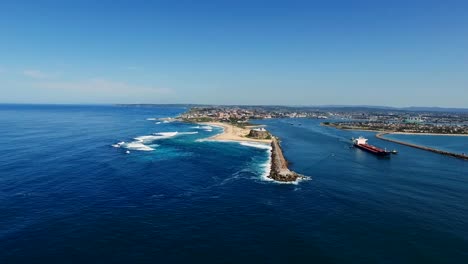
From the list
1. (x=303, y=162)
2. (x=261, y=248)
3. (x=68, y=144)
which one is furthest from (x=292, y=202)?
(x=68, y=144)

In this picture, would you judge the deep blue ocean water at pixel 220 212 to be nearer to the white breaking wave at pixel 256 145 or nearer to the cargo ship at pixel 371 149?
the cargo ship at pixel 371 149

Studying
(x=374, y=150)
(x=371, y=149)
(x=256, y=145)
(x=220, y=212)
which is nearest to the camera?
(x=220, y=212)

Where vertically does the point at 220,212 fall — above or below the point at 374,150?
below

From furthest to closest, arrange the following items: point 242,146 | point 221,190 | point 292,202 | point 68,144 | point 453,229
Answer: point 242,146 < point 68,144 < point 221,190 < point 292,202 < point 453,229

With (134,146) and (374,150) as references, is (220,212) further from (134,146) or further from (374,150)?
(374,150)

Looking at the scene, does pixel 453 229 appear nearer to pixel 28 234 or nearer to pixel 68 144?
pixel 28 234

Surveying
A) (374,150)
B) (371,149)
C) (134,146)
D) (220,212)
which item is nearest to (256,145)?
(371,149)

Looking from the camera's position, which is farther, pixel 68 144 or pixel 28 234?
pixel 68 144

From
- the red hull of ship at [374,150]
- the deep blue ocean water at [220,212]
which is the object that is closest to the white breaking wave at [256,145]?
the deep blue ocean water at [220,212]

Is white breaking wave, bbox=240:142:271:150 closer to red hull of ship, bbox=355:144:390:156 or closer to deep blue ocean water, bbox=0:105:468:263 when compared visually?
deep blue ocean water, bbox=0:105:468:263
